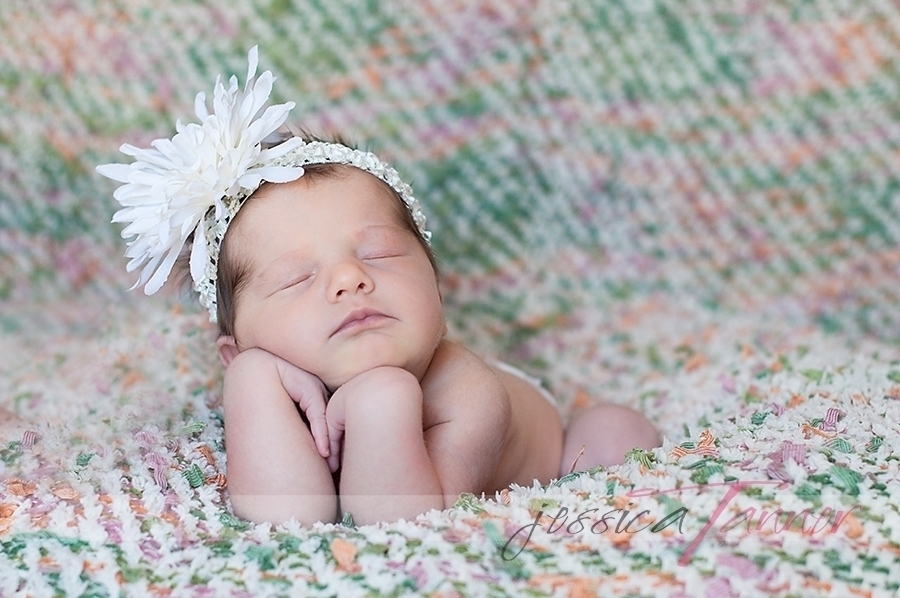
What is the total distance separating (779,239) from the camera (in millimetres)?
1968

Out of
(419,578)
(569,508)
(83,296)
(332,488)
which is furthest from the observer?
(83,296)

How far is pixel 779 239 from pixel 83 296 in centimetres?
129

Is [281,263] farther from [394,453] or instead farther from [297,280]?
[394,453]

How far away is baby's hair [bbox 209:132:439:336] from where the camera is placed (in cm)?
133

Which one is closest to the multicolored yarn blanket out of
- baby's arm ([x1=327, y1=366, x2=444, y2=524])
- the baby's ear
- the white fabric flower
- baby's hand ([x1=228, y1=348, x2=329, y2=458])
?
the baby's ear

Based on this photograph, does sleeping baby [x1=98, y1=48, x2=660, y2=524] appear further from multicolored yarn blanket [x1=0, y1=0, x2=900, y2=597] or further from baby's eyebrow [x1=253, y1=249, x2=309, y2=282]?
multicolored yarn blanket [x1=0, y1=0, x2=900, y2=597]

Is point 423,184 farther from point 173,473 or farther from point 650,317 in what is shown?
point 173,473

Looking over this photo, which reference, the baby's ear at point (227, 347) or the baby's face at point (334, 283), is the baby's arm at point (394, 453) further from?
the baby's ear at point (227, 347)

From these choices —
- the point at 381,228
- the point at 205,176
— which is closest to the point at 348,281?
the point at 381,228

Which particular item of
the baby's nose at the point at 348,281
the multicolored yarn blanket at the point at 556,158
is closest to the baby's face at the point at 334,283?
the baby's nose at the point at 348,281

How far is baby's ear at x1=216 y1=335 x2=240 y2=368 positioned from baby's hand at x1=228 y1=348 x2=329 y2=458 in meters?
0.14

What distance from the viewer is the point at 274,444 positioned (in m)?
1.16

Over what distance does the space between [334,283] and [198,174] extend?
0.25 m

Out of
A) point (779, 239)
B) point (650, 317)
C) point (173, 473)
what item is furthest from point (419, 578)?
point (779, 239)
